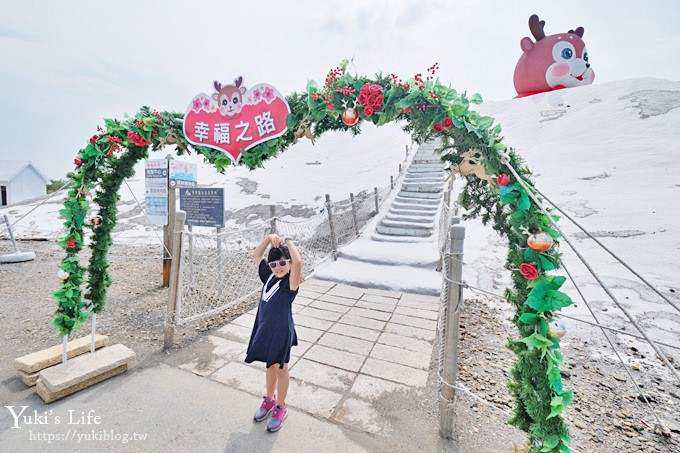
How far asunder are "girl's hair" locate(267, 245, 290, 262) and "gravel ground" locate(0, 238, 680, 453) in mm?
1527

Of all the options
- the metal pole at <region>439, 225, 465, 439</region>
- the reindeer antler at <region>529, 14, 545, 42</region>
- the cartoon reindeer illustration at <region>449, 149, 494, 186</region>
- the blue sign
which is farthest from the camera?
the blue sign

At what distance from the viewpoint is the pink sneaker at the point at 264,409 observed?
2273 mm

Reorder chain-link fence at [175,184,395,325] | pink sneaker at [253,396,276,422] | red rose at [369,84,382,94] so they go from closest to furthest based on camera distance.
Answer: red rose at [369,84,382,94]
pink sneaker at [253,396,276,422]
chain-link fence at [175,184,395,325]

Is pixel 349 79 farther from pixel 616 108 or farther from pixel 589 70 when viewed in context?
pixel 616 108

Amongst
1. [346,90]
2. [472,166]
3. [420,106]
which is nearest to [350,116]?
[346,90]

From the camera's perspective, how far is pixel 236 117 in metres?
2.60

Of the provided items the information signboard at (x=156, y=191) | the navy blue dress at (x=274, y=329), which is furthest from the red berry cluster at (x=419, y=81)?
the information signboard at (x=156, y=191)

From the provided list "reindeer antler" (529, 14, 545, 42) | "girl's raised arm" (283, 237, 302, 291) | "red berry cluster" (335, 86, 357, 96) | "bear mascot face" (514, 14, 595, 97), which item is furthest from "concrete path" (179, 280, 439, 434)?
"reindeer antler" (529, 14, 545, 42)

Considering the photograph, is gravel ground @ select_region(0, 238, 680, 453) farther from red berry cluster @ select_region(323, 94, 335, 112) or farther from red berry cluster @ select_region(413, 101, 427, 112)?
red berry cluster @ select_region(323, 94, 335, 112)

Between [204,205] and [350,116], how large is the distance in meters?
3.35

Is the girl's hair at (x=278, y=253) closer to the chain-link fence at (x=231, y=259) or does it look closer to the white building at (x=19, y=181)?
the chain-link fence at (x=231, y=259)

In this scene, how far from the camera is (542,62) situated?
2.38m

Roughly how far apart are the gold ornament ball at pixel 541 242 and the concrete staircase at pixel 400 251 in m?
2.88

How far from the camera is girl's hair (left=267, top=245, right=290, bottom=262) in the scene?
7.02 feet
